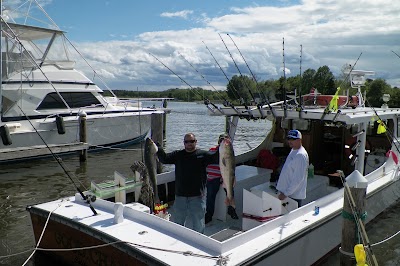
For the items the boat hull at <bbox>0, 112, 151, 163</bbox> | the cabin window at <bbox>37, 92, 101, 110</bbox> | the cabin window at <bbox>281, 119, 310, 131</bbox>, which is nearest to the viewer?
the cabin window at <bbox>281, 119, 310, 131</bbox>

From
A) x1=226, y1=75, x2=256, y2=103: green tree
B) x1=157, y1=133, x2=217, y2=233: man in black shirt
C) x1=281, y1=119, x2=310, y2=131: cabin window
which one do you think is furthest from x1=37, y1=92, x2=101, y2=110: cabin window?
x1=157, y1=133, x2=217, y2=233: man in black shirt

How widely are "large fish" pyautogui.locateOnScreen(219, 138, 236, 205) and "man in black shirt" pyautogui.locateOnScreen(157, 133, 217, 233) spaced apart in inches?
6.2

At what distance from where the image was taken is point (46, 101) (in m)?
15.1

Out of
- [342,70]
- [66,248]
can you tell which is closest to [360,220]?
[66,248]

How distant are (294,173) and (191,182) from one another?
1.33 meters

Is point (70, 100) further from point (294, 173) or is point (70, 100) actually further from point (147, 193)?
point (294, 173)

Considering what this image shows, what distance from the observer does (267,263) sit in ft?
13.5

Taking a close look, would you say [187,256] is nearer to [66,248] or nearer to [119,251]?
[119,251]

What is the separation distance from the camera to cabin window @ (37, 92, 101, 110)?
15.1m

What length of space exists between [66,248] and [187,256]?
1.94 meters

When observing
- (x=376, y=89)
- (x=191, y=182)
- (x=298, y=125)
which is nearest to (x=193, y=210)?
(x=191, y=182)

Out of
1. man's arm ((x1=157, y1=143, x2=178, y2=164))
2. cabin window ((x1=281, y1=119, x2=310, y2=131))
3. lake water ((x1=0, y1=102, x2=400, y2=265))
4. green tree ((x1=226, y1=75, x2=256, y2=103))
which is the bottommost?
lake water ((x1=0, y1=102, x2=400, y2=265))

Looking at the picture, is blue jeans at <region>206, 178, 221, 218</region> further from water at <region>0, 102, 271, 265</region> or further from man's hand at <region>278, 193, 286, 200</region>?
water at <region>0, 102, 271, 265</region>

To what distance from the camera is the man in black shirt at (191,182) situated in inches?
197
